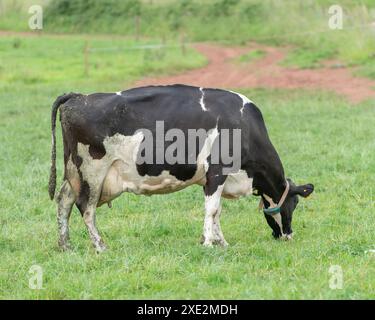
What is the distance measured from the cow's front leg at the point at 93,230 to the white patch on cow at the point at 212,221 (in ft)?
3.49

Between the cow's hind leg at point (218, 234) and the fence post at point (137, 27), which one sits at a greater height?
the fence post at point (137, 27)

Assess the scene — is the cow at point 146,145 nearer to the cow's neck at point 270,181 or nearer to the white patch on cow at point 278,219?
the cow's neck at point 270,181

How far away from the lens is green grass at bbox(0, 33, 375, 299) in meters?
7.14

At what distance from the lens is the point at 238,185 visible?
29.9ft

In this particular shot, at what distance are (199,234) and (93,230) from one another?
132 centimetres

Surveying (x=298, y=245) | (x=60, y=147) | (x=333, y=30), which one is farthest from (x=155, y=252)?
(x=333, y=30)

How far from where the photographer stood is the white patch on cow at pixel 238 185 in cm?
906

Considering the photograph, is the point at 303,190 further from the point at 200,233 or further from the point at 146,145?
the point at 146,145

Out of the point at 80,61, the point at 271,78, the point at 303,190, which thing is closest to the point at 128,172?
the point at 303,190

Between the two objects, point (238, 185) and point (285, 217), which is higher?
point (238, 185)

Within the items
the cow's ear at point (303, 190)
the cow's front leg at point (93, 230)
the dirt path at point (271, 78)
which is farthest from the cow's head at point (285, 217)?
the dirt path at point (271, 78)

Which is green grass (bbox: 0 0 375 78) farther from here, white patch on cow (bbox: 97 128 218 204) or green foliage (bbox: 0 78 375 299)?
white patch on cow (bbox: 97 128 218 204)
